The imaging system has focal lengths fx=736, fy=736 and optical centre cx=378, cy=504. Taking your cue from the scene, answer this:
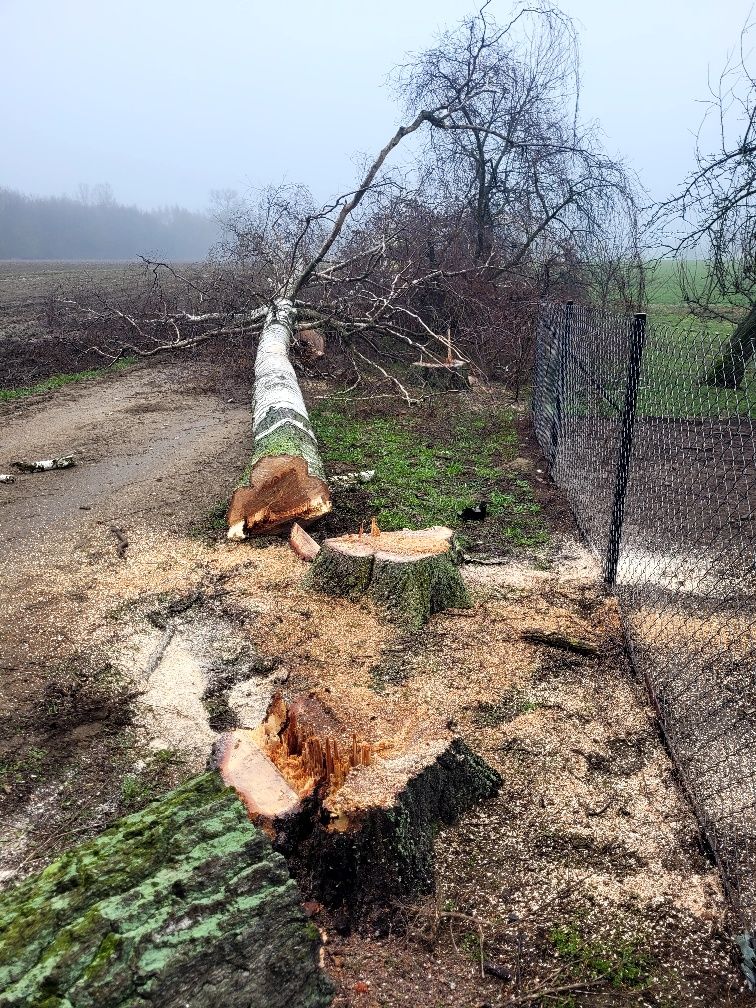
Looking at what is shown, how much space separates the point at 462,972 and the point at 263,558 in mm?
3074

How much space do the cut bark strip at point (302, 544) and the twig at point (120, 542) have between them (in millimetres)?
1118

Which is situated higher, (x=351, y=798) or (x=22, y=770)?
(x=351, y=798)

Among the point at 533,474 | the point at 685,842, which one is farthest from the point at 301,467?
the point at 685,842

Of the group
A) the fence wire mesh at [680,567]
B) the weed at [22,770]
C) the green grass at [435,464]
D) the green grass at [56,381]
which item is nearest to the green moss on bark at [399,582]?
the fence wire mesh at [680,567]

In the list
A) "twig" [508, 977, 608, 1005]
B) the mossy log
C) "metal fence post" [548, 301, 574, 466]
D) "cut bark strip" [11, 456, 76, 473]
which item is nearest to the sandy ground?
"twig" [508, 977, 608, 1005]

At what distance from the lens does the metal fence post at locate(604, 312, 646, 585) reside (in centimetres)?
379

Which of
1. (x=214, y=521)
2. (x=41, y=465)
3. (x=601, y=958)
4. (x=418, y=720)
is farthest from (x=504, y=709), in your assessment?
(x=41, y=465)

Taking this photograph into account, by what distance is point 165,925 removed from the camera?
1.73 m

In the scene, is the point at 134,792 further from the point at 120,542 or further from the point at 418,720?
the point at 120,542

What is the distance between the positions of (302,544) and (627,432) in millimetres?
2163

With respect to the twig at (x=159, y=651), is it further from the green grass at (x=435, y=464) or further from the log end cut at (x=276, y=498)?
the green grass at (x=435, y=464)

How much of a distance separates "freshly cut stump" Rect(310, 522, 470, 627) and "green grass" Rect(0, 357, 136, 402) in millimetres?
7100

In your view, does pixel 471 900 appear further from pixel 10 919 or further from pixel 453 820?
pixel 10 919

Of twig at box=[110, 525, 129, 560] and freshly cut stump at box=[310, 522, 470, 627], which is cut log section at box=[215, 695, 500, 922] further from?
twig at box=[110, 525, 129, 560]
